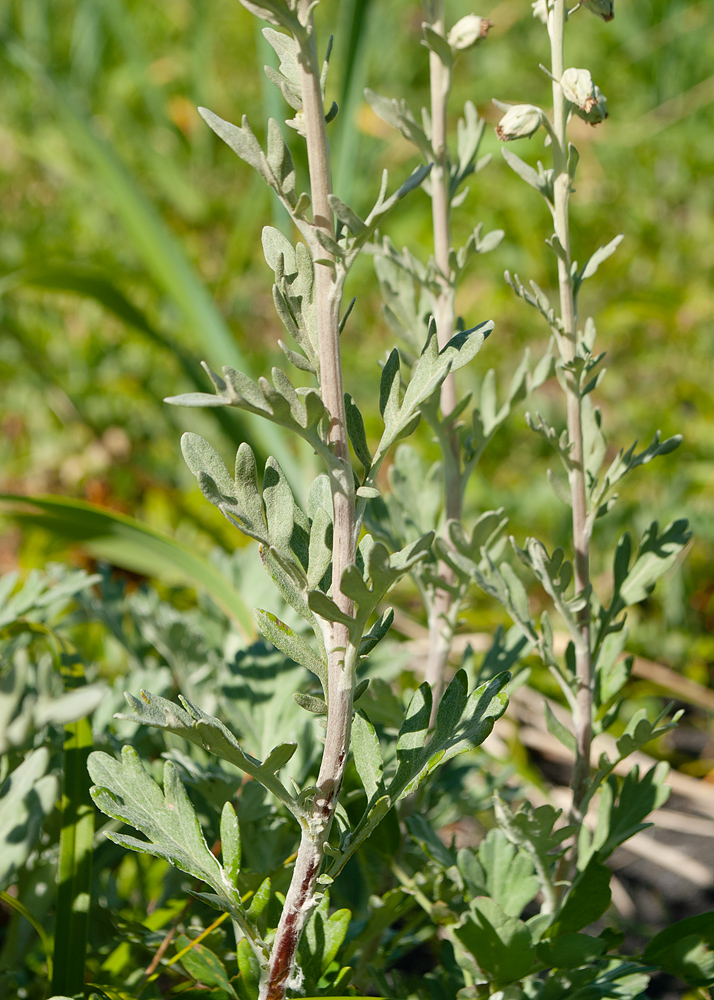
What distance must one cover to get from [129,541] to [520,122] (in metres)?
0.80

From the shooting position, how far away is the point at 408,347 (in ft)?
3.04

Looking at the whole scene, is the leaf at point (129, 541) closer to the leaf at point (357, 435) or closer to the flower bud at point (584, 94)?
the leaf at point (357, 435)

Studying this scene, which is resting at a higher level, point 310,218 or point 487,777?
point 310,218

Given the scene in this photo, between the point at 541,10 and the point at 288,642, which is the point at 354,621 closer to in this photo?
the point at 288,642

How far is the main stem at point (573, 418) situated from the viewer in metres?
0.66

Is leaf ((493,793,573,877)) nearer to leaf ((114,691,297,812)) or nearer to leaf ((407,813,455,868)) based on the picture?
leaf ((407,813,455,868))

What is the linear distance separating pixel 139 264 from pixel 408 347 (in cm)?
221

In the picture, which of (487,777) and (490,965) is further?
(487,777)

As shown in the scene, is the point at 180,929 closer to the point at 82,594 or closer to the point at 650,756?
the point at 82,594

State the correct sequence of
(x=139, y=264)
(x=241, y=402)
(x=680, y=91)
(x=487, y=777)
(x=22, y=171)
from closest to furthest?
(x=241, y=402)
(x=487, y=777)
(x=139, y=264)
(x=680, y=91)
(x=22, y=171)

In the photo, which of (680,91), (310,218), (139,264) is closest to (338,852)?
(310,218)

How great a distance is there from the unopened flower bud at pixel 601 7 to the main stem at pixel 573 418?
Result: 0.02 metres

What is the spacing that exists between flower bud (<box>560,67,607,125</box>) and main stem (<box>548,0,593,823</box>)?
Answer: 0.02 meters

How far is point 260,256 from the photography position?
10.1 feet
